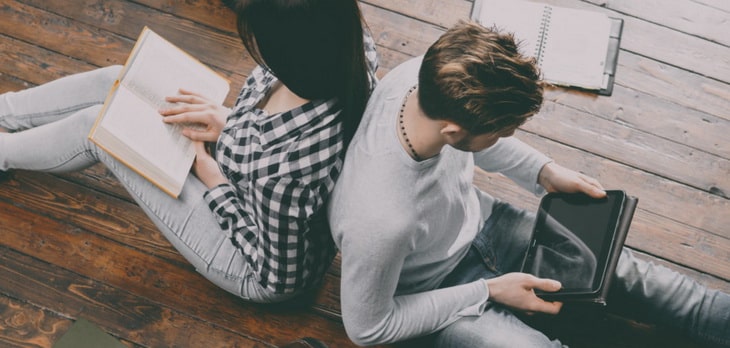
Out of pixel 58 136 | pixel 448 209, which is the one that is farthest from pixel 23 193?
pixel 448 209

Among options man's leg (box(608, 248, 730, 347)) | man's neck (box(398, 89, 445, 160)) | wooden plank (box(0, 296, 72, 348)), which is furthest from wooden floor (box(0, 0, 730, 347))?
man's neck (box(398, 89, 445, 160))

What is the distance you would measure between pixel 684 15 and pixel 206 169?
4.72 feet

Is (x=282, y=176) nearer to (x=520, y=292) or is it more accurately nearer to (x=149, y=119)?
(x=149, y=119)

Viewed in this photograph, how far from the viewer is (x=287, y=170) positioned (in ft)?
2.92

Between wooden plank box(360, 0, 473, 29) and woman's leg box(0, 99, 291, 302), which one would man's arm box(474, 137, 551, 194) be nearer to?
woman's leg box(0, 99, 291, 302)

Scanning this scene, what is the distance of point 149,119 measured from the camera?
3.68 feet

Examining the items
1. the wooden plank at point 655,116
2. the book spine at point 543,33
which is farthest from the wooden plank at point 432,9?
the wooden plank at point 655,116

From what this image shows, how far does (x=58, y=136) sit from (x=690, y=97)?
1633mm

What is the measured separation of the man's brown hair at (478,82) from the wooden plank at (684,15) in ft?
3.43

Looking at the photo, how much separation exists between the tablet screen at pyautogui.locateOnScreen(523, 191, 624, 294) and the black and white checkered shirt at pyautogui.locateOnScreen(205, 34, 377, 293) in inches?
16.7

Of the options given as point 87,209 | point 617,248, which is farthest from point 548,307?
point 87,209

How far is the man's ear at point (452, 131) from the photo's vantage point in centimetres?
79

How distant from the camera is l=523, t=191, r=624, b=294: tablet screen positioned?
1.02 metres

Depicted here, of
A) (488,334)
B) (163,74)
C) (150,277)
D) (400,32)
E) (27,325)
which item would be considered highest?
(400,32)
